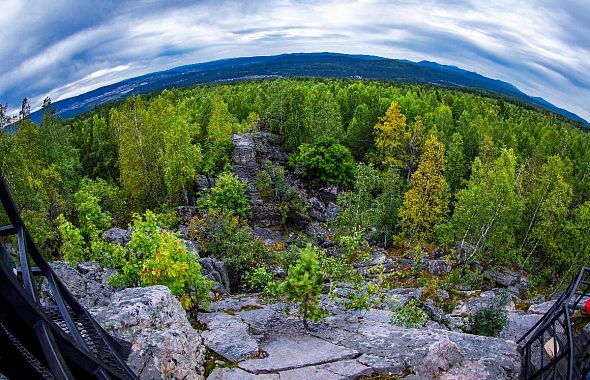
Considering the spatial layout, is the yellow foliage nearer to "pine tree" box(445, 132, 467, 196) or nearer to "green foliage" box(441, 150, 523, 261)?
"pine tree" box(445, 132, 467, 196)

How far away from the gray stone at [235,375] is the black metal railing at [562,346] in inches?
193

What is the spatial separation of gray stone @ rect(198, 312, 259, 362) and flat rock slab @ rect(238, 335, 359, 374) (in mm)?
291

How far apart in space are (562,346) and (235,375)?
658 centimetres

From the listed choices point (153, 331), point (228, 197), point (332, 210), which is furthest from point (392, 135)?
point (153, 331)

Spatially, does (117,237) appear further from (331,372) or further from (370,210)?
(370,210)

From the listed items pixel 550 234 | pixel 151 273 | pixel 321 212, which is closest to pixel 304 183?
pixel 321 212

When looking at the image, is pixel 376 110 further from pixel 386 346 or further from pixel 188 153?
pixel 386 346

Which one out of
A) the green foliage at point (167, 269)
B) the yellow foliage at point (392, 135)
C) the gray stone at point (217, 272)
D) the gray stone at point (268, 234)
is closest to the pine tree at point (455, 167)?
the yellow foliage at point (392, 135)

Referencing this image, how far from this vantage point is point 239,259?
21.3m

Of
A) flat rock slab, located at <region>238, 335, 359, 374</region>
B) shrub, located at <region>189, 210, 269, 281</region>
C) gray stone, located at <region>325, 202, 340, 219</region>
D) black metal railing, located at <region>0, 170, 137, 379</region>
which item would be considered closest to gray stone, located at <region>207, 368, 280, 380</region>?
flat rock slab, located at <region>238, 335, 359, 374</region>

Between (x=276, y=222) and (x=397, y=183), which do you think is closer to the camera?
(x=276, y=222)

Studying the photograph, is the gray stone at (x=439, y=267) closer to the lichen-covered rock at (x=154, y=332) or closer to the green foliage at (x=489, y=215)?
the green foliage at (x=489, y=215)

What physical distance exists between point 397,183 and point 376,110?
50.9ft

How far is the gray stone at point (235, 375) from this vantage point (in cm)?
796
